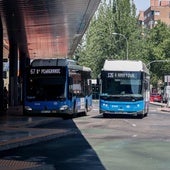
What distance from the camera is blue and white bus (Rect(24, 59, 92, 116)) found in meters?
29.9

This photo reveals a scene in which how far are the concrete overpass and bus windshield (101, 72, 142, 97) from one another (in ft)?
12.0

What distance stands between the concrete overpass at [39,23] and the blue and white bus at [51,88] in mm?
952

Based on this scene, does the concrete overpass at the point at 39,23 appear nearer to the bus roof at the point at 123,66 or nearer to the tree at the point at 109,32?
the bus roof at the point at 123,66

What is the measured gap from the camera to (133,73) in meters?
31.1

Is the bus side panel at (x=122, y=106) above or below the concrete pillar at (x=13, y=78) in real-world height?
below

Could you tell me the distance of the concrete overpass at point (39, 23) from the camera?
2628 cm

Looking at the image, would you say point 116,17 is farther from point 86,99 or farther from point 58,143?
point 58,143

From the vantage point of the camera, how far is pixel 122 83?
30.8 m

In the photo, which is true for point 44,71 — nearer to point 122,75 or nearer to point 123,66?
point 122,75

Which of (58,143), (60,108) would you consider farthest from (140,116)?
(58,143)

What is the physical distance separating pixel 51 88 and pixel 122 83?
12.9 feet

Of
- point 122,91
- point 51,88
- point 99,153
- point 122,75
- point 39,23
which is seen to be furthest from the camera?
point 39,23

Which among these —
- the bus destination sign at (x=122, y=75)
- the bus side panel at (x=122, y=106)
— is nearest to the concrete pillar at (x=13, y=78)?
the bus destination sign at (x=122, y=75)

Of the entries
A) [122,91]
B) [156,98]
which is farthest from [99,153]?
[156,98]
